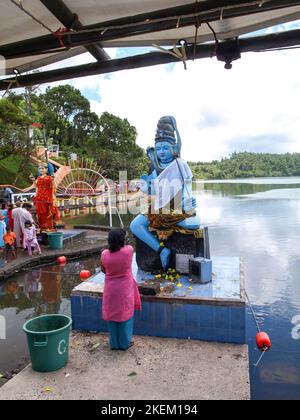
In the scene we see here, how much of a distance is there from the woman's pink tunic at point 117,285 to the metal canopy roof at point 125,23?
1785 millimetres

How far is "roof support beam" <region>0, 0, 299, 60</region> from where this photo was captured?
1978 millimetres

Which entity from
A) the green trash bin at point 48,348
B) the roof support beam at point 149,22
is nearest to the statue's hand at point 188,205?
the green trash bin at point 48,348

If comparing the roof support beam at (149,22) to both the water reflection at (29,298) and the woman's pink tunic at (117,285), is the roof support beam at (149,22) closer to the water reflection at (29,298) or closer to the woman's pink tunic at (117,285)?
the woman's pink tunic at (117,285)

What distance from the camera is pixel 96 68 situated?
271 cm

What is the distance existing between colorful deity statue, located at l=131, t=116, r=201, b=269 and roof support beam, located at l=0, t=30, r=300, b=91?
8.38 feet

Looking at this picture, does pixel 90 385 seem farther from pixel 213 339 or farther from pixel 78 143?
pixel 78 143

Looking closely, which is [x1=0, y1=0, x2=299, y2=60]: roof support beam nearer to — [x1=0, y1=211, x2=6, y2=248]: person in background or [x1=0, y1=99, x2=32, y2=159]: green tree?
[x1=0, y1=211, x2=6, y2=248]: person in background

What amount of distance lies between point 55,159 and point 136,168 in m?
7.01

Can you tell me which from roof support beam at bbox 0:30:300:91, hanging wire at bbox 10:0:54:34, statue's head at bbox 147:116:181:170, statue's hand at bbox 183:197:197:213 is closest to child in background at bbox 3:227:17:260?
statue's head at bbox 147:116:181:170

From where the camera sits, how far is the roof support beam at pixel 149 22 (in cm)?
198

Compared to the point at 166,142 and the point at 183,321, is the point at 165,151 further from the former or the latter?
the point at 183,321

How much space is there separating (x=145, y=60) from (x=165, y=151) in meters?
2.70

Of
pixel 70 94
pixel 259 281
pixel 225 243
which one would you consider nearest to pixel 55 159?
pixel 70 94

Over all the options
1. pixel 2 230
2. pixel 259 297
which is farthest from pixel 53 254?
pixel 259 297
